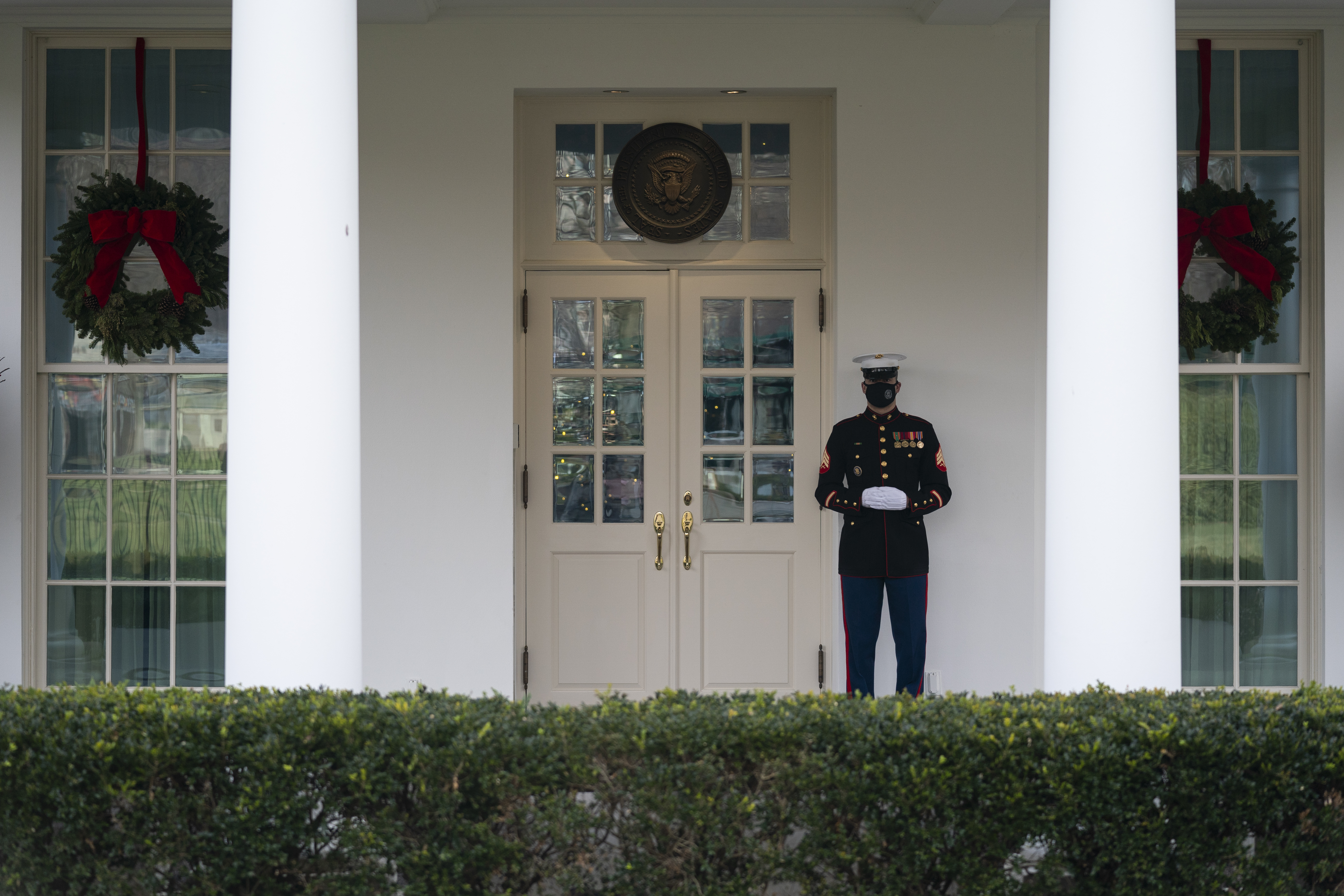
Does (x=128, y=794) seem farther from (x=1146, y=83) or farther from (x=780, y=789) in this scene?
(x=1146, y=83)

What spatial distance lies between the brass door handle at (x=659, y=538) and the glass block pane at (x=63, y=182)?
11.0 feet

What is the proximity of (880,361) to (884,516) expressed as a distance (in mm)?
753

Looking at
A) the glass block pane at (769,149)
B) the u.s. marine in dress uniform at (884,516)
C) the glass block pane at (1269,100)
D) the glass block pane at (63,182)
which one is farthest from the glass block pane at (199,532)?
the glass block pane at (1269,100)

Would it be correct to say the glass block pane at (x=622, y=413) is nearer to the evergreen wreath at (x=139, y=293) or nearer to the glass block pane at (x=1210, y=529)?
the evergreen wreath at (x=139, y=293)

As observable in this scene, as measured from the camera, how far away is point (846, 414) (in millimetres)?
5312

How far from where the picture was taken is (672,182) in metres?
5.48

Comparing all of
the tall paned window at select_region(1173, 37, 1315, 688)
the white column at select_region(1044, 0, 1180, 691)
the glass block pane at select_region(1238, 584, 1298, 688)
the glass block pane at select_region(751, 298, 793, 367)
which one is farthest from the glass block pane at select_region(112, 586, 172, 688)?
the glass block pane at select_region(1238, 584, 1298, 688)

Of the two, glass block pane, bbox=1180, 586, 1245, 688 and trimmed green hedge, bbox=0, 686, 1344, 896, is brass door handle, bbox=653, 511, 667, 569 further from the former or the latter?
trimmed green hedge, bbox=0, 686, 1344, 896

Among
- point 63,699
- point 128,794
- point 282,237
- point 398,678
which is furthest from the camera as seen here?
point 398,678

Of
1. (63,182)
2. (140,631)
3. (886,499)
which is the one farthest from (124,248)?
(886,499)

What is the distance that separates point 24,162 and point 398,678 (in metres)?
3.20

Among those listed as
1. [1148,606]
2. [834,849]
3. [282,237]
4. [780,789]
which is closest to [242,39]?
[282,237]

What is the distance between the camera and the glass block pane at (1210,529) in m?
5.41

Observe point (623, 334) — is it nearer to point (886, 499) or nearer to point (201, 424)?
point (886, 499)
